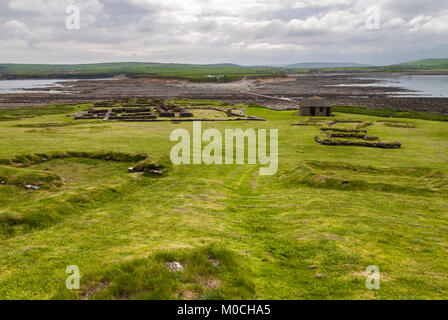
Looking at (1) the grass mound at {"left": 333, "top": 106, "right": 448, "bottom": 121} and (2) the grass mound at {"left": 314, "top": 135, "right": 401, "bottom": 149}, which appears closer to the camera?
(2) the grass mound at {"left": 314, "top": 135, "right": 401, "bottom": 149}

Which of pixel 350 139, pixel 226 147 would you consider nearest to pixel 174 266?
pixel 226 147

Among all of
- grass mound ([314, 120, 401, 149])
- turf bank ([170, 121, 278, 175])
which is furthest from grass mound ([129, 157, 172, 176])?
grass mound ([314, 120, 401, 149])

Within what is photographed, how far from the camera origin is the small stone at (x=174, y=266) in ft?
36.4

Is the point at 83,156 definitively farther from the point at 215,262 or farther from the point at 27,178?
the point at 215,262

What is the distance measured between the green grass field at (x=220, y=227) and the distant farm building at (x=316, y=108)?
44.5 meters

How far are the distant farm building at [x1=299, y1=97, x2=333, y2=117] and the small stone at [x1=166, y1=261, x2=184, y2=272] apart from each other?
72.9 metres

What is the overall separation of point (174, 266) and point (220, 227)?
6.07 meters

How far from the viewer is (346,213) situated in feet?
62.2

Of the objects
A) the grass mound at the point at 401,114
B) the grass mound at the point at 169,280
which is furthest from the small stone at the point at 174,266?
the grass mound at the point at 401,114

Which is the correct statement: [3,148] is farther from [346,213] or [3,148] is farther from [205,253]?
[346,213]

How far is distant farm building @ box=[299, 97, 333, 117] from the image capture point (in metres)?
76.9

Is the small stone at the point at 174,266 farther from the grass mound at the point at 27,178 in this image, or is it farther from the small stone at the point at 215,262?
the grass mound at the point at 27,178

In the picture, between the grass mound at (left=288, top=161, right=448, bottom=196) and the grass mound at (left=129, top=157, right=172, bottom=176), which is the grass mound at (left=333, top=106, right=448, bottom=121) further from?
the grass mound at (left=129, top=157, right=172, bottom=176)

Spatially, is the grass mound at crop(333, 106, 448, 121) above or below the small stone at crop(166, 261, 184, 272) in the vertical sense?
above
